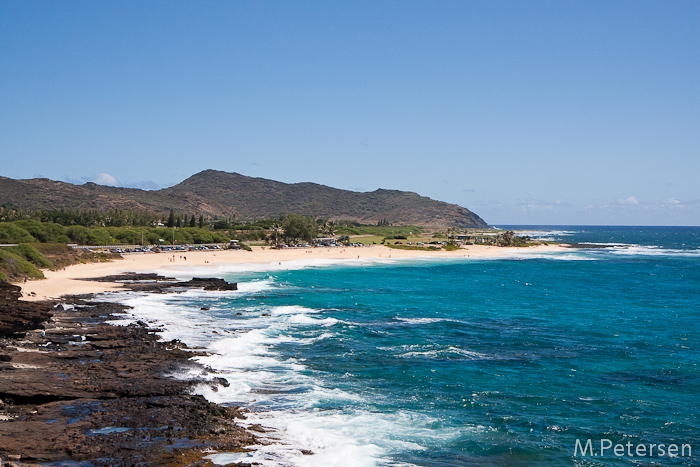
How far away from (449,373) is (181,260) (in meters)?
64.7

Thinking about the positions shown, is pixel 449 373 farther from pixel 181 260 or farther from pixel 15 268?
pixel 181 260

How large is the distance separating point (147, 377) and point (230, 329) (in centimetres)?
1121

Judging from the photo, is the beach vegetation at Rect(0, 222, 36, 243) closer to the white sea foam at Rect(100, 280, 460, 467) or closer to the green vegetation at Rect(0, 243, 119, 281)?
the green vegetation at Rect(0, 243, 119, 281)

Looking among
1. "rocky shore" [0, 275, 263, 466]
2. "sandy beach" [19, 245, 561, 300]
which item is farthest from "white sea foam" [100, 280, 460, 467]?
"sandy beach" [19, 245, 561, 300]

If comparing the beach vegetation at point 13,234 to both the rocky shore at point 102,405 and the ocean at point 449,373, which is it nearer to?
the ocean at point 449,373

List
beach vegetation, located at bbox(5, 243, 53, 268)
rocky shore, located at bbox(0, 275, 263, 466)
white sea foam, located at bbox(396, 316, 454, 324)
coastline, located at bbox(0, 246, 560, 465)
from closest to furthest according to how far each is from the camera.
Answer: rocky shore, located at bbox(0, 275, 263, 466) < coastline, located at bbox(0, 246, 560, 465) < white sea foam, located at bbox(396, 316, 454, 324) < beach vegetation, located at bbox(5, 243, 53, 268)

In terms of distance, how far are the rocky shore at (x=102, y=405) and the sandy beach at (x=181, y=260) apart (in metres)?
16.3

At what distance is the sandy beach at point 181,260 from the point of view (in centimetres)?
4359

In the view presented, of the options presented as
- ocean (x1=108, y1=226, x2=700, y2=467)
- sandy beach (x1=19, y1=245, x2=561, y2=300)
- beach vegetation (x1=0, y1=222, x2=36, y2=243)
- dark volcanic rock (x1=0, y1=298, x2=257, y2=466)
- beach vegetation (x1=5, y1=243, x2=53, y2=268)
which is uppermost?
beach vegetation (x1=0, y1=222, x2=36, y2=243)

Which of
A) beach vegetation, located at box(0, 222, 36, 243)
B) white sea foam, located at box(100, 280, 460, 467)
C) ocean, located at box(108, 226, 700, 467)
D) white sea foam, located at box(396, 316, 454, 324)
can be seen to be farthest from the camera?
beach vegetation, located at box(0, 222, 36, 243)

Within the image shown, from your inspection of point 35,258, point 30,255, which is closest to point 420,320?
point 35,258

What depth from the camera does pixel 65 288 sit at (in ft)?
142

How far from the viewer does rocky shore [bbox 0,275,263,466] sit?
1266 centimetres

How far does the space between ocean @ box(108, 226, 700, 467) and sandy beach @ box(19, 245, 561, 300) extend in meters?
6.06
